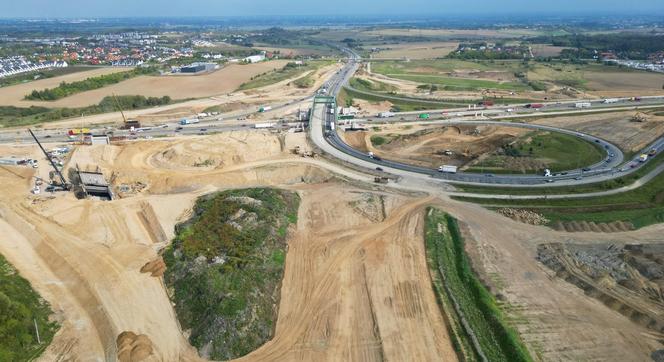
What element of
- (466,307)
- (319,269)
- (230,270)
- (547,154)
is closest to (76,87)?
(230,270)

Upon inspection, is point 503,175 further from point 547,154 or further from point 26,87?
point 26,87

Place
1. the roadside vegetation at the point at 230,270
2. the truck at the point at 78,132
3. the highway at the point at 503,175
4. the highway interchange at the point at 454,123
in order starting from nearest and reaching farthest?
the roadside vegetation at the point at 230,270
the highway at the point at 503,175
the highway interchange at the point at 454,123
the truck at the point at 78,132

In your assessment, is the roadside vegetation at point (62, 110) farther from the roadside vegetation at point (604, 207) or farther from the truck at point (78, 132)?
the roadside vegetation at point (604, 207)

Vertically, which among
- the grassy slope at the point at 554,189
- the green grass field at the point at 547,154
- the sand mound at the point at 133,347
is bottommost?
the sand mound at the point at 133,347

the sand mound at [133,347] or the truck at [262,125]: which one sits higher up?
the truck at [262,125]

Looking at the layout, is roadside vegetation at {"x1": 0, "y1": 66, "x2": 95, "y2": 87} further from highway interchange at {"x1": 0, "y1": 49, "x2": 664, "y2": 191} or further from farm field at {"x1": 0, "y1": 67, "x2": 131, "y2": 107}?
highway interchange at {"x1": 0, "y1": 49, "x2": 664, "y2": 191}

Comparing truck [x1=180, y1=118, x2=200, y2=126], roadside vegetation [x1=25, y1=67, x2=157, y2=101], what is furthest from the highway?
roadside vegetation [x1=25, y1=67, x2=157, y2=101]

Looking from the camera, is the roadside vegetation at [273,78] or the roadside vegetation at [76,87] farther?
the roadside vegetation at [273,78]

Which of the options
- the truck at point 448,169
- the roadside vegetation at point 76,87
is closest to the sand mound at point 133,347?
the truck at point 448,169

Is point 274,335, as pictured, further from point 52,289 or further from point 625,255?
point 625,255
